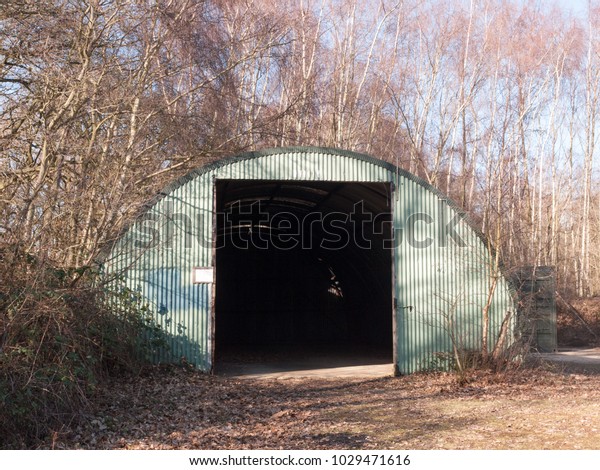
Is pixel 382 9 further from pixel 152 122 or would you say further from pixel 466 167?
pixel 152 122

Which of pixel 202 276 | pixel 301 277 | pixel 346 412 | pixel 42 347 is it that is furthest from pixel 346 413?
pixel 301 277

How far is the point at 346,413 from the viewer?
33.1 feet

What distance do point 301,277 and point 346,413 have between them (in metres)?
16.3

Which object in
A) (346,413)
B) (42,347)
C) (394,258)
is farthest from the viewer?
(394,258)

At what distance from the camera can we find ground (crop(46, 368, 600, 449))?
26.0 ft

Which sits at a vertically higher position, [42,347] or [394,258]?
[394,258]

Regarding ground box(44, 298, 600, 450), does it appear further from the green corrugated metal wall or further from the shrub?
the green corrugated metal wall

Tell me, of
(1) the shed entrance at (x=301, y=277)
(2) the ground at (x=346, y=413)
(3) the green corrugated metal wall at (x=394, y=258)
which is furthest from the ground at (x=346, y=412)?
(1) the shed entrance at (x=301, y=277)

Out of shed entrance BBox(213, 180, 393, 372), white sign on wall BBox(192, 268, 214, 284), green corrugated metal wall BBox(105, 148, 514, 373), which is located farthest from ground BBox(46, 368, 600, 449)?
shed entrance BBox(213, 180, 393, 372)

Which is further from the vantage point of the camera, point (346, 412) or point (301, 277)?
point (301, 277)

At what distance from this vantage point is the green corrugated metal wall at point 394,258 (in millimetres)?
13273

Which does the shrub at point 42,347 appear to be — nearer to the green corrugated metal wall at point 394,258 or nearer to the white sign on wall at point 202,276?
the green corrugated metal wall at point 394,258

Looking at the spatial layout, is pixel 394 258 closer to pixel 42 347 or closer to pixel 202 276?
pixel 202 276

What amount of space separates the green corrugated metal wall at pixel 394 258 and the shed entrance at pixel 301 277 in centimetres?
362
